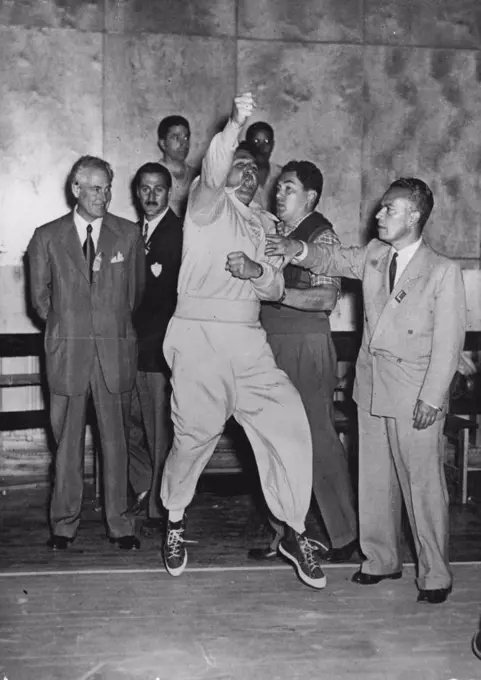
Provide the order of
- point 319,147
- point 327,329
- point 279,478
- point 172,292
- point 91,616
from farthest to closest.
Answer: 1. point 319,147
2. point 172,292
3. point 327,329
4. point 279,478
5. point 91,616

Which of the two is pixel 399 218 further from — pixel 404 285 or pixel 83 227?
pixel 83 227

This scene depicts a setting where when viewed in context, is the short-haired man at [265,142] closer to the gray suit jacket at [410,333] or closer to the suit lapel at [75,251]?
the suit lapel at [75,251]

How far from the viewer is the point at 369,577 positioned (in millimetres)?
4328

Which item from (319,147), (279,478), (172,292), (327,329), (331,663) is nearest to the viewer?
(331,663)

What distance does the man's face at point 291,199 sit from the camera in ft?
15.1

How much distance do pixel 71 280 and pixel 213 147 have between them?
4.45 ft

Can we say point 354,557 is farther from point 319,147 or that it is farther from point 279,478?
point 319,147

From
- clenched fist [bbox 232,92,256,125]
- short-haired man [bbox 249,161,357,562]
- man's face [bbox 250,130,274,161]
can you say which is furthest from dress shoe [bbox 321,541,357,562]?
man's face [bbox 250,130,274,161]

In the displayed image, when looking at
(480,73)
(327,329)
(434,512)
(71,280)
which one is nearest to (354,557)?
(434,512)

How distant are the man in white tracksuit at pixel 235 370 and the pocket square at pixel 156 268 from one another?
100 centimetres

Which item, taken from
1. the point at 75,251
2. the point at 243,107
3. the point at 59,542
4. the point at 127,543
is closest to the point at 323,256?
the point at 243,107

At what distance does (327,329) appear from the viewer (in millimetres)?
4746

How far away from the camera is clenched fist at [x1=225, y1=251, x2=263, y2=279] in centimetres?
395

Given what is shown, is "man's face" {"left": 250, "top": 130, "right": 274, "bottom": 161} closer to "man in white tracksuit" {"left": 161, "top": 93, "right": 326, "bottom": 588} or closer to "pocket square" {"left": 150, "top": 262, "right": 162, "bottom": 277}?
"pocket square" {"left": 150, "top": 262, "right": 162, "bottom": 277}
